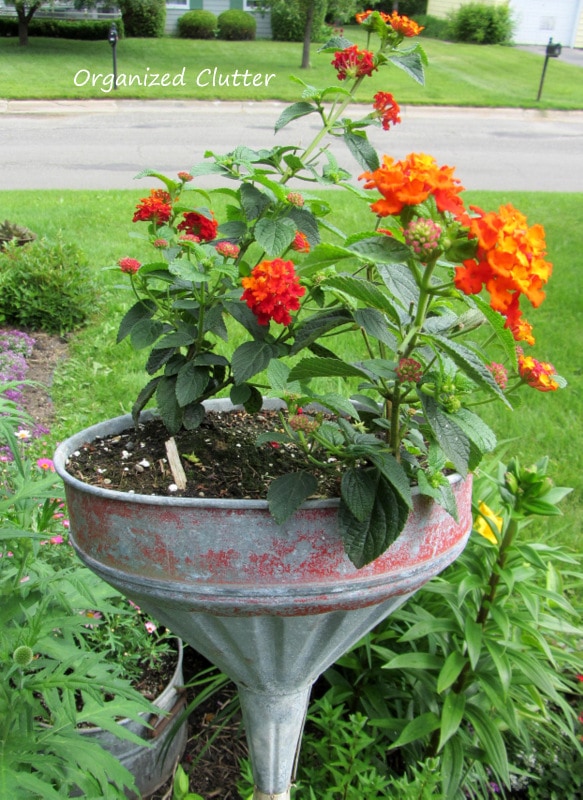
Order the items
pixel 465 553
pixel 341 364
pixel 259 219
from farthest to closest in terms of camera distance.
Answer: pixel 465 553, pixel 259 219, pixel 341 364

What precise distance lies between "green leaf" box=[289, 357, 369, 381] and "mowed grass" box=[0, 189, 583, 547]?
536mm

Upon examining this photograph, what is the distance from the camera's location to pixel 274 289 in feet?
3.50

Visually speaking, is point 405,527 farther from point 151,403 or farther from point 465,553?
point 151,403

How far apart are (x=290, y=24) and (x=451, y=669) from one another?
968 inches

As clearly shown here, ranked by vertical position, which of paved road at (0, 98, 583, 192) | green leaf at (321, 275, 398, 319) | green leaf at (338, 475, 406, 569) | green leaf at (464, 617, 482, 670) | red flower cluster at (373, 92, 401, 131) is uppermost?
red flower cluster at (373, 92, 401, 131)

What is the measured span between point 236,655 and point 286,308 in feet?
1.70

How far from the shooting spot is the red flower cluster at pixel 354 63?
55.4 inches

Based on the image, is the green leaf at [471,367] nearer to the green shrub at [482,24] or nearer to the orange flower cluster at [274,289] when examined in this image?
the orange flower cluster at [274,289]

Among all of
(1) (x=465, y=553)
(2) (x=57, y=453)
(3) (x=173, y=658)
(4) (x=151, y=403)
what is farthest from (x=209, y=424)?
(4) (x=151, y=403)

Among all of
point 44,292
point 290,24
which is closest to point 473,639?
point 44,292

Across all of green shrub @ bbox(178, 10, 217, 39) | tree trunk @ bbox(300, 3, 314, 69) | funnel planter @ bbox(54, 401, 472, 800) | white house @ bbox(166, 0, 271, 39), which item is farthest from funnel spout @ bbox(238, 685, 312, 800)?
white house @ bbox(166, 0, 271, 39)

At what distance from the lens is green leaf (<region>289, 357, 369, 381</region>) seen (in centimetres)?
98

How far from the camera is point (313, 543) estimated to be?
1002mm

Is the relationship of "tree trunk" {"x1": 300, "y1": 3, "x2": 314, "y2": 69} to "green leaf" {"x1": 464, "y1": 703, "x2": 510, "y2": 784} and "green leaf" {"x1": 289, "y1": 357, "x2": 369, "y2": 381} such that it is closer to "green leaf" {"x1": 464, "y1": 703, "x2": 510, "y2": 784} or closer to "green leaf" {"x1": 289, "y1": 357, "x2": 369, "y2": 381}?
"green leaf" {"x1": 464, "y1": 703, "x2": 510, "y2": 784}
